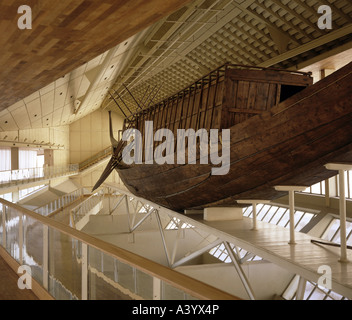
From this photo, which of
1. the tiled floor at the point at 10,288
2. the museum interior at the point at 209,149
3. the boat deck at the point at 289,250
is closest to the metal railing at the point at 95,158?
the museum interior at the point at 209,149

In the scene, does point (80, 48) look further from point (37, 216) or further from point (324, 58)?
point (324, 58)

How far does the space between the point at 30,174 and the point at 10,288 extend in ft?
56.5

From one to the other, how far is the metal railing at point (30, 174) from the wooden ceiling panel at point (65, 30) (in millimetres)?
12212

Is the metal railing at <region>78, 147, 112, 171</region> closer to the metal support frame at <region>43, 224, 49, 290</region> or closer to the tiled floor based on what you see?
the tiled floor

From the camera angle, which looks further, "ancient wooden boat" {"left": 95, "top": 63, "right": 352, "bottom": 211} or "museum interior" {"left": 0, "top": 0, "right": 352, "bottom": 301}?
"ancient wooden boat" {"left": 95, "top": 63, "right": 352, "bottom": 211}

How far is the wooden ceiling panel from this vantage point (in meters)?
3.07

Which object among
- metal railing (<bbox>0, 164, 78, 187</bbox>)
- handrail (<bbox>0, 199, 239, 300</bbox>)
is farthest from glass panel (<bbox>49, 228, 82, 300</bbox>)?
metal railing (<bbox>0, 164, 78, 187</bbox>)

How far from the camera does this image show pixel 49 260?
3.56m

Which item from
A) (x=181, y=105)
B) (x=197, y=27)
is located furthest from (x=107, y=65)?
(x=181, y=105)

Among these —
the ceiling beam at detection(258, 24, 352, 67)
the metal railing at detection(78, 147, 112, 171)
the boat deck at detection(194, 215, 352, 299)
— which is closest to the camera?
the boat deck at detection(194, 215, 352, 299)

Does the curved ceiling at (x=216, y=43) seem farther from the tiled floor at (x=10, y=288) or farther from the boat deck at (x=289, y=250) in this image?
the boat deck at (x=289, y=250)

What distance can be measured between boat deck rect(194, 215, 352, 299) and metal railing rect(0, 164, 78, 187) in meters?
11.8

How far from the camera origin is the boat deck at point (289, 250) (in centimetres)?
459

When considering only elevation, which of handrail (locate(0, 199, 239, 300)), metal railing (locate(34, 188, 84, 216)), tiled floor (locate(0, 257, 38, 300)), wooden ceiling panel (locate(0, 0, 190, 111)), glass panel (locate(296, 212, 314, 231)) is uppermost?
wooden ceiling panel (locate(0, 0, 190, 111))
